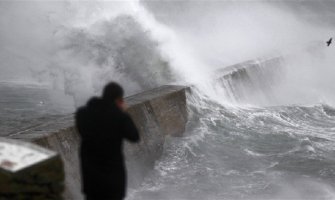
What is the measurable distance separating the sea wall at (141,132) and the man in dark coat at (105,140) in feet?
8.20

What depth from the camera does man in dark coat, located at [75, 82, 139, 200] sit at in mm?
3742

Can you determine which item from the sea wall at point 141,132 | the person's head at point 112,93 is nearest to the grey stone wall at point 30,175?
the person's head at point 112,93

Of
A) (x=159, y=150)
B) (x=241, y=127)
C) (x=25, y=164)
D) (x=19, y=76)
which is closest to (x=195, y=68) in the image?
(x=241, y=127)

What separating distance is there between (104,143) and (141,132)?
16.2 ft

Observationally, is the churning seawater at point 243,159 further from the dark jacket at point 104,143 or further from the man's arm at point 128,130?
the man's arm at point 128,130

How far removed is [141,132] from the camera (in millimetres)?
8680

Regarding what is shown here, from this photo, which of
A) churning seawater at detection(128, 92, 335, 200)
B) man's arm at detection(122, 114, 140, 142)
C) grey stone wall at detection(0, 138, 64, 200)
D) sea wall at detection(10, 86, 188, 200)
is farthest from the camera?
churning seawater at detection(128, 92, 335, 200)

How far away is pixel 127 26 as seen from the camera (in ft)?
44.3

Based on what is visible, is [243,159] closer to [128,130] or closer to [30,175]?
[30,175]

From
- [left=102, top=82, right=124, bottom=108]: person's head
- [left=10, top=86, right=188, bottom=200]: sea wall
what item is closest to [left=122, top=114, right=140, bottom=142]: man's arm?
[left=102, top=82, right=124, bottom=108]: person's head

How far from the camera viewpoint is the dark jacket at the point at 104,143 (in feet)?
12.3

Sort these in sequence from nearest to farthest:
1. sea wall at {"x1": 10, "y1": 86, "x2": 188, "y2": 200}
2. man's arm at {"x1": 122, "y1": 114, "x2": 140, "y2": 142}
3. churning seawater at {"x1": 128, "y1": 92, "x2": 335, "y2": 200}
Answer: man's arm at {"x1": 122, "y1": 114, "x2": 140, "y2": 142} → sea wall at {"x1": 10, "y1": 86, "x2": 188, "y2": 200} → churning seawater at {"x1": 128, "y1": 92, "x2": 335, "y2": 200}

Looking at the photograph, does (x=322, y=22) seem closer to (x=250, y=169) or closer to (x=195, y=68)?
(x=195, y=68)

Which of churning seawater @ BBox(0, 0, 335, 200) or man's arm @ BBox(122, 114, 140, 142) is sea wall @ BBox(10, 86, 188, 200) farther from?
man's arm @ BBox(122, 114, 140, 142)
